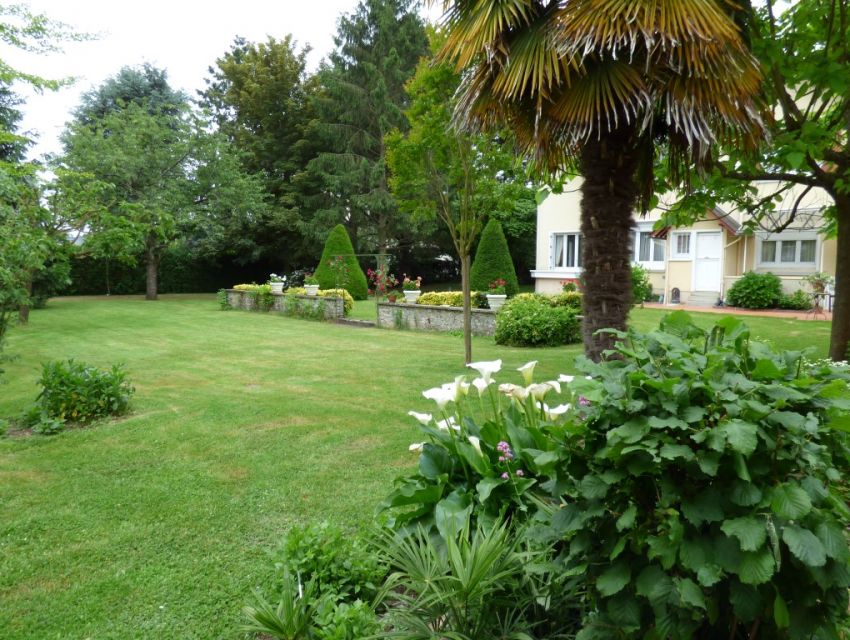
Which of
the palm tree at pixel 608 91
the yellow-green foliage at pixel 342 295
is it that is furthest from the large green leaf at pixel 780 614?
the yellow-green foliage at pixel 342 295

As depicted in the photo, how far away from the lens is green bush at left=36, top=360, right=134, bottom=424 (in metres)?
5.85

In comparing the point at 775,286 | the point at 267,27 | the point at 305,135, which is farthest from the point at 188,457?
the point at 267,27

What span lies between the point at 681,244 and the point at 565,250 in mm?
4031

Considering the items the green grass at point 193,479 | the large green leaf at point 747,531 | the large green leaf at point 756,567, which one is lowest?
the green grass at point 193,479

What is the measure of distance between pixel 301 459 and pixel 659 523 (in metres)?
Answer: 3.59

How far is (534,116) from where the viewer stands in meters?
4.72

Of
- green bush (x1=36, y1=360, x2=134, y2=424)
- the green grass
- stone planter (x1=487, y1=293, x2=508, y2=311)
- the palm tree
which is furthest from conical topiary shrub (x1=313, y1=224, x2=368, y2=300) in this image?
the palm tree

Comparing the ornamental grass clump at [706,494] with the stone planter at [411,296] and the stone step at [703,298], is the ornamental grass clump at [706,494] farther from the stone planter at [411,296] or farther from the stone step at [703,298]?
the stone step at [703,298]

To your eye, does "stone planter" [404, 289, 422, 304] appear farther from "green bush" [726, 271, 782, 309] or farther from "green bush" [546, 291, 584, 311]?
"green bush" [726, 271, 782, 309]

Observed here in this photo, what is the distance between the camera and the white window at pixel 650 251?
20.5m

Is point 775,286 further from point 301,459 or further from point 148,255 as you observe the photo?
point 148,255

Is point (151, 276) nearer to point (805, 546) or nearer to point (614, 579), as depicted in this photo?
point (614, 579)

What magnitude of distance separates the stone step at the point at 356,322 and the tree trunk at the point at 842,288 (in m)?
10.4

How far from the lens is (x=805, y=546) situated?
140 centimetres
